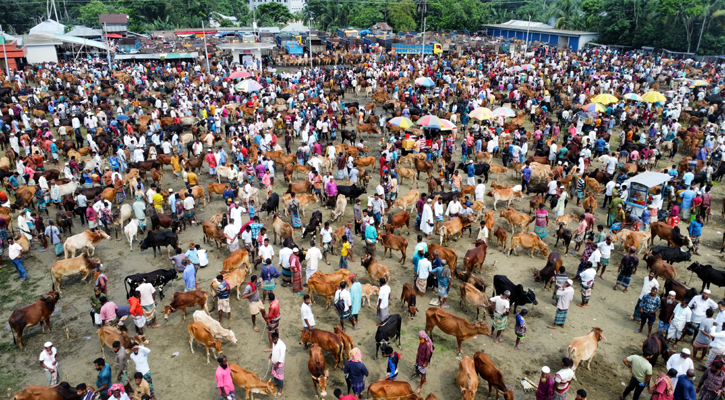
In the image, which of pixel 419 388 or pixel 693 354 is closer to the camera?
pixel 419 388

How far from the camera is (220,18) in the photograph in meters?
77.0

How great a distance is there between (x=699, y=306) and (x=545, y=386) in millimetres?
4685

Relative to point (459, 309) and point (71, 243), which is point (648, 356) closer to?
point (459, 309)

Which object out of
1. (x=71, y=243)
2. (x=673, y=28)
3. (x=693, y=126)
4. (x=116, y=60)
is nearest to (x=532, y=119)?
(x=693, y=126)

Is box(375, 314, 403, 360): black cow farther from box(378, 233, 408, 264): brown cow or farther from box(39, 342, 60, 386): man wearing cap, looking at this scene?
box(39, 342, 60, 386): man wearing cap

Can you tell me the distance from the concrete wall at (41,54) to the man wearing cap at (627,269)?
52.8m

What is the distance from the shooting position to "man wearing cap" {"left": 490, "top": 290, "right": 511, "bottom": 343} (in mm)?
10828

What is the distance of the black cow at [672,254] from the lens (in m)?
14.2

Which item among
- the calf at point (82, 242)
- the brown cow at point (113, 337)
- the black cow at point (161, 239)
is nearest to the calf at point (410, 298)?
the brown cow at point (113, 337)

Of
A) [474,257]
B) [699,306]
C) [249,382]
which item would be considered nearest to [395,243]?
[474,257]

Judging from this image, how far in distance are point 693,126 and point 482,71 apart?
2054 cm

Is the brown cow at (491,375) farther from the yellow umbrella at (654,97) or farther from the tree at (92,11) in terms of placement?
the tree at (92,11)

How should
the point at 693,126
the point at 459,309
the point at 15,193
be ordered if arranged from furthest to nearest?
1. the point at 693,126
2. the point at 15,193
3. the point at 459,309

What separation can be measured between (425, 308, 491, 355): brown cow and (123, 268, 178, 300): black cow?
277 inches
